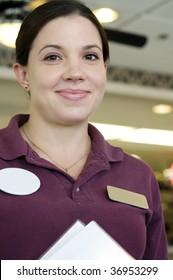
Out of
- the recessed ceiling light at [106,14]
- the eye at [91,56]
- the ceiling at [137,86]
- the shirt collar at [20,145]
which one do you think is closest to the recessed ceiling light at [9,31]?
the recessed ceiling light at [106,14]

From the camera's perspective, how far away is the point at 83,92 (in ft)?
3.58

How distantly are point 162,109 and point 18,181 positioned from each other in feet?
18.3

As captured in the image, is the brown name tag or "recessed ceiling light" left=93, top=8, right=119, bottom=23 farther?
"recessed ceiling light" left=93, top=8, right=119, bottom=23

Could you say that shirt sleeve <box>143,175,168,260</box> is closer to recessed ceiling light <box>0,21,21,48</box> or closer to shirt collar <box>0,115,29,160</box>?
shirt collar <box>0,115,29,160</box>

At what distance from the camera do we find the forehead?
1082 mm

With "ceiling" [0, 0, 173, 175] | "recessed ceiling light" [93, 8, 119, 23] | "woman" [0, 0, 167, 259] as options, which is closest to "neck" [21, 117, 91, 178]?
"woman" [0, 0, 167, 259]

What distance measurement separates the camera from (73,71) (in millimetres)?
1054

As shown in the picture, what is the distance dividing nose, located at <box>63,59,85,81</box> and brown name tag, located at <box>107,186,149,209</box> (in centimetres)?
25

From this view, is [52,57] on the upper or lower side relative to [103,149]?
upper

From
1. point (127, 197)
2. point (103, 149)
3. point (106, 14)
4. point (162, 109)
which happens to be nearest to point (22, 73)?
point (103, 149)

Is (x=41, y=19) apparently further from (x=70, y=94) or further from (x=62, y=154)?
(x=62, y=154)

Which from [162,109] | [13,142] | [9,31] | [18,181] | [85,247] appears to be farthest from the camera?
[162,109]

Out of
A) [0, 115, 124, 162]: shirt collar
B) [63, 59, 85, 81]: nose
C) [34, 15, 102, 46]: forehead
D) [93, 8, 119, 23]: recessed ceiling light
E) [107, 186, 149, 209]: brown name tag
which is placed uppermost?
[34, 15, 102, 46]: forehead

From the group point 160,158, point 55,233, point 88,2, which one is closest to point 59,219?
point 55,233
